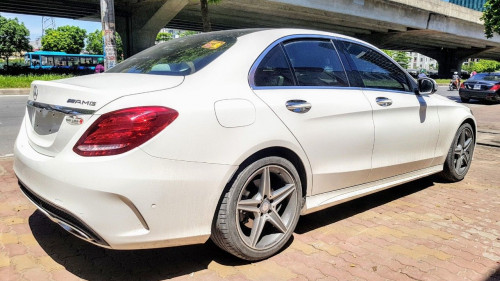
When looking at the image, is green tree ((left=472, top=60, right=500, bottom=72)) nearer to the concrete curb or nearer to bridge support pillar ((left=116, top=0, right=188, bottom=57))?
bridge support pillar ((left=116, top=0, right=188, bottom=57))

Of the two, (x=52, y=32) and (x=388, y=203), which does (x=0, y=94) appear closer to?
(x=388, y=203)

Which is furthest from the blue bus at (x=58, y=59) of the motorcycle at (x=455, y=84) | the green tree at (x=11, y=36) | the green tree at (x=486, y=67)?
the green tree at (x=486, y=67)

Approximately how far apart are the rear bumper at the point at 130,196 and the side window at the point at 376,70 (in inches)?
68.3

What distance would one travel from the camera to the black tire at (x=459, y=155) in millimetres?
4570

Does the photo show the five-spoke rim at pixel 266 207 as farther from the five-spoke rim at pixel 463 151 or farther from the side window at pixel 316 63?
the five-spoke rim at pixel 463 151

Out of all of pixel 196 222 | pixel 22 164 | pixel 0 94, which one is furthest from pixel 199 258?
pixel 0 94

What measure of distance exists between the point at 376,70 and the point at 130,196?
8.32 ft

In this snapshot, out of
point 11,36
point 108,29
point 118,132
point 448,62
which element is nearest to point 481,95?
point 108,29

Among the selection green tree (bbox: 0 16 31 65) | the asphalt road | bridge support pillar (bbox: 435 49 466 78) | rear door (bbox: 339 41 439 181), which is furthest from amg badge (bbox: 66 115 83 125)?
green tree (bbox: 0 16 31 65)

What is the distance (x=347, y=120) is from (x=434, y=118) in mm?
1472

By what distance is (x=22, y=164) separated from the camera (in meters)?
2.59

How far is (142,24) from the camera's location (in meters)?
29.1

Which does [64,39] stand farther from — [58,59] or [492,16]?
[492,16]

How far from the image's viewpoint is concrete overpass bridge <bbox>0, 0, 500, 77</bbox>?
27.5 meters
